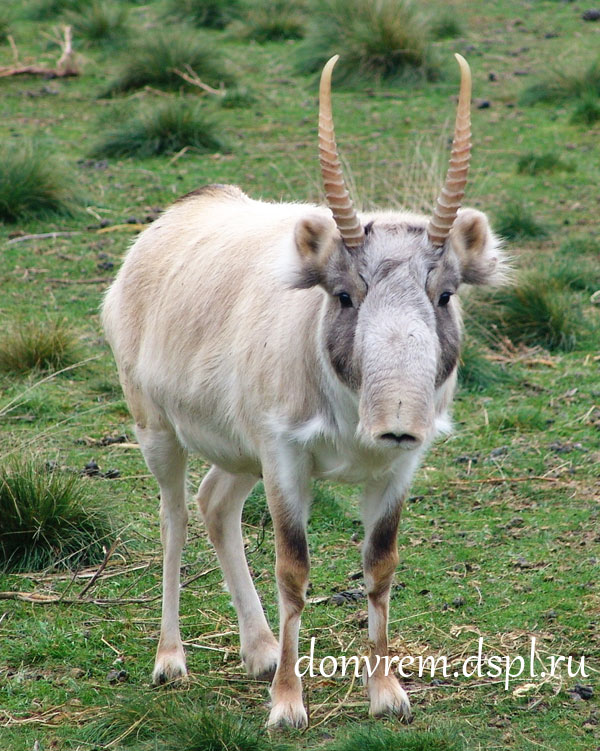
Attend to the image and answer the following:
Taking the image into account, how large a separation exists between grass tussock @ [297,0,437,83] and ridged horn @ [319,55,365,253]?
10317 mm

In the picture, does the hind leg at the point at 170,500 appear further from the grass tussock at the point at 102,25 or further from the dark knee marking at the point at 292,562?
the grass tussock at the point at 102,25

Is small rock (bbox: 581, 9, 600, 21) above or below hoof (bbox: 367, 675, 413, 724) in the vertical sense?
below

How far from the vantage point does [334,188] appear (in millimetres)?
3650

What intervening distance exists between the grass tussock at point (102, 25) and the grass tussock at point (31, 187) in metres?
5.85

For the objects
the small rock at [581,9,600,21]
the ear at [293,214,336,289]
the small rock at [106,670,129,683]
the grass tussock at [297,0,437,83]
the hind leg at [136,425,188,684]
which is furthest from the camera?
the small rock at [581,9,600,21]

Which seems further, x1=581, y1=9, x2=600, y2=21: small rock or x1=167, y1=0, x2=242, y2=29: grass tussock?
x1=167, y1=0, x2=242, y2=29: grass tussock

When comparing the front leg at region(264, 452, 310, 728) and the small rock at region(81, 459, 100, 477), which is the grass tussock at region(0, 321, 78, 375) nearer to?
the small rock at region(81, 459, 100, 477)

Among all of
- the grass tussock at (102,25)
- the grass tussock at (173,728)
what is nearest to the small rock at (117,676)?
the grass tussock at (173,728)

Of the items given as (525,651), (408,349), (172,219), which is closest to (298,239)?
(408,349)

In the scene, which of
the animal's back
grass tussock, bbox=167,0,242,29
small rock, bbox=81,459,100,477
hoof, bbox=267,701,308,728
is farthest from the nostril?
grass tussock, bbox=167,0,242,29

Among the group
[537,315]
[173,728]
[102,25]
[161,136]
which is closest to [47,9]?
[102,25]

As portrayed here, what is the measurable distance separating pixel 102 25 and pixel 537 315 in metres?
9.66

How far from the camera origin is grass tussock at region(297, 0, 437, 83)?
44.3ft

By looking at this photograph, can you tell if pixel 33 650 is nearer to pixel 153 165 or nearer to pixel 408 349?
pixel 408 349
